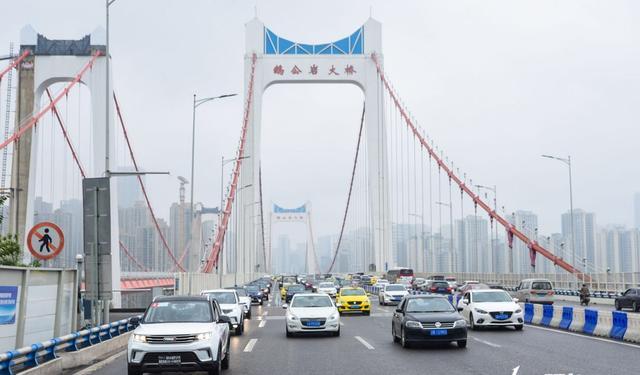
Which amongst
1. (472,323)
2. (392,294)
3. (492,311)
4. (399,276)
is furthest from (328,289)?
(492,311)

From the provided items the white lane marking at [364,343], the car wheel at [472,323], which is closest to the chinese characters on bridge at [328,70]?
the car wheel at [472,323]

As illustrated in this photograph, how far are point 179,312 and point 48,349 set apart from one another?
2.47 meters

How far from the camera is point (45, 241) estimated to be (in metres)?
14.9

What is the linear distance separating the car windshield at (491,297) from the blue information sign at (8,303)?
1478 cm

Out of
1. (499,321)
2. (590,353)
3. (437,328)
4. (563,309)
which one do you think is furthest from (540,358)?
(563,309)

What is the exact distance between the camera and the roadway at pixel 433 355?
13.5m

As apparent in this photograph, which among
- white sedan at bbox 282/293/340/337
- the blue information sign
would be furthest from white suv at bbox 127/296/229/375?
white sedan at bbox 282/293/340/337

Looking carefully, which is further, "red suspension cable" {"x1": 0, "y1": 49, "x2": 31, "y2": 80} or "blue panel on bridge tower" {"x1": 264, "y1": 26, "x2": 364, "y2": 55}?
"blue panel on bridge tower" {"x1": 264, "y1": 26, "x2": 364, "y2": 55}

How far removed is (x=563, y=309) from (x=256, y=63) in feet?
194

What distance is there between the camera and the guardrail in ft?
38.0

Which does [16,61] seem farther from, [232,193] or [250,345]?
[232,193]

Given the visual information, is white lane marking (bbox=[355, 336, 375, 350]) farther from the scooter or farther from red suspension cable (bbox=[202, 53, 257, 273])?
red suspension cable (bbox=[202, 53, 257, 273])

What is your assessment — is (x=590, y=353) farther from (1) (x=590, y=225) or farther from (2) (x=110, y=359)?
(1) (x=590, y=225)

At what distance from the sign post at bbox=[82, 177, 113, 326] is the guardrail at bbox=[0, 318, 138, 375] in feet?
2.68
